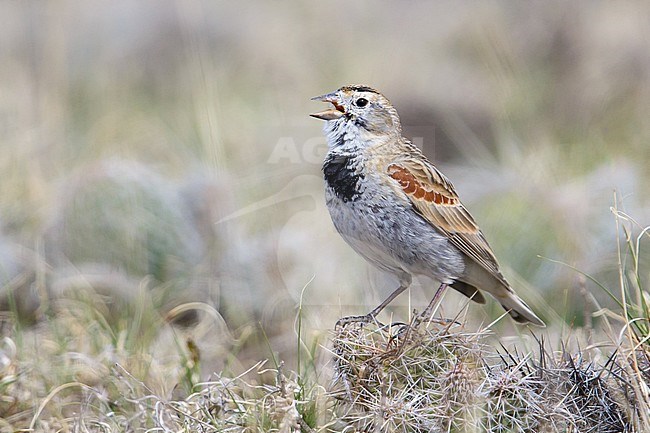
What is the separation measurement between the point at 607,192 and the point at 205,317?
3173 mm

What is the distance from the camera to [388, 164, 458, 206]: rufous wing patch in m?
5.14

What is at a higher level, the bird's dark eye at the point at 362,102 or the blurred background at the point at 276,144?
the bird's dark eye at the point at 362,102

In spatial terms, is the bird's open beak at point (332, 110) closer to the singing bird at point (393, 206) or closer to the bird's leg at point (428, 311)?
the singing bird at point (393, 206)

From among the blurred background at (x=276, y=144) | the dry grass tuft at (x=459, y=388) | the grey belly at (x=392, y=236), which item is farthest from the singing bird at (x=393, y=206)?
the dry grass tuft at (x=459, y=388)

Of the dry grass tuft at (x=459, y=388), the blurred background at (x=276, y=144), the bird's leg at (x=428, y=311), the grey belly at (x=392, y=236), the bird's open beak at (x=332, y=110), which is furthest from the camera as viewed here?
the blurred background at (x=276, y=144)

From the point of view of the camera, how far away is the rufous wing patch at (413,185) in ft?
16.9

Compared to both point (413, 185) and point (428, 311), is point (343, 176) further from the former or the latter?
point (428, 311)

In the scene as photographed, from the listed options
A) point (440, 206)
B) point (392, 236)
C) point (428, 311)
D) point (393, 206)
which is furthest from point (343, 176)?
point (428, 311)

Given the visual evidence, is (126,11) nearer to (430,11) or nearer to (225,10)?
(225,10)

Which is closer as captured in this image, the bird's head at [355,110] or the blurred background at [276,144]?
the bird's head at [355,110]

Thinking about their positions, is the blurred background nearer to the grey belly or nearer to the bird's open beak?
the grey belly

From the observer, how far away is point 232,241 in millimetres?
7281

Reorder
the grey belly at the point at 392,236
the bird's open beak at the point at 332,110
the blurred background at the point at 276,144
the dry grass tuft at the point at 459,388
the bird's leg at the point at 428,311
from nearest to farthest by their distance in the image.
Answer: the dry grass tuft at the point at 459,388
the bird's leg at the point at 428,311
the grey belly at the point at 392,236
the bird's open beak at the point at 332,110
the blurred background at the point at 276,144

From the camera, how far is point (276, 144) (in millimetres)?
9727
